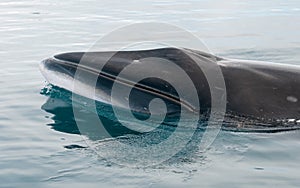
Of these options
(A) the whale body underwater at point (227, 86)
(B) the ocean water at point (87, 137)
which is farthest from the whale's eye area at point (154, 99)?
(B) the ocean water at point (87, 137)

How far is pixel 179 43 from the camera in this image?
10523 mm

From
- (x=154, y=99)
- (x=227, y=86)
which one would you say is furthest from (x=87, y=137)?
(x=227, y=86)

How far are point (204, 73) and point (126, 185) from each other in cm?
147

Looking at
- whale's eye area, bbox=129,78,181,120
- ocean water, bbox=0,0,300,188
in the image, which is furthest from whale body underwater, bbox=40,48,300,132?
ocean water, bbox=0,0,300,188

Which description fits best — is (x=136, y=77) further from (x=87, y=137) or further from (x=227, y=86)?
(x=227, y=86)

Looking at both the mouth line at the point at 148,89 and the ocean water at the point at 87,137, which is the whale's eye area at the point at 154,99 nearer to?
the mouth line at the point at 148,89

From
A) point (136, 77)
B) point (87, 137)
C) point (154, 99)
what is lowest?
point (87, 137)

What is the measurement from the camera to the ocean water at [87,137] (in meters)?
4.33

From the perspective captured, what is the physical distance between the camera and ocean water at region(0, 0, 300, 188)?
433 cm

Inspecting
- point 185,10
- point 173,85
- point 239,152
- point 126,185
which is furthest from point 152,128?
point 185,10

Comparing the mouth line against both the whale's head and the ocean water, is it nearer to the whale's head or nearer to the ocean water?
the whale's head

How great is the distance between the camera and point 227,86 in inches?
206

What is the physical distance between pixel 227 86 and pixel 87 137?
1182 millimetres

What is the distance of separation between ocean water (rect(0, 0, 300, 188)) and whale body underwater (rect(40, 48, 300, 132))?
0.51 ft
